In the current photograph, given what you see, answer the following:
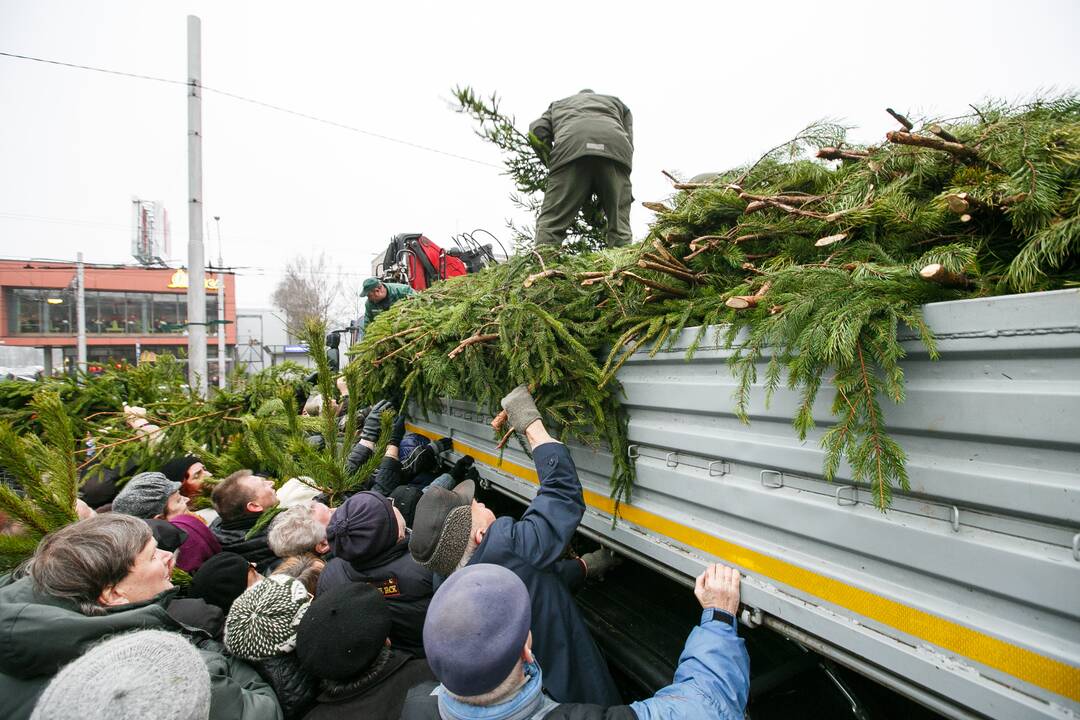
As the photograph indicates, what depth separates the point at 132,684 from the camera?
3.72 feet

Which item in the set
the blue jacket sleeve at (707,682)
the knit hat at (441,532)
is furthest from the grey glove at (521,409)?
the blue jacket sleeve at (707,682)

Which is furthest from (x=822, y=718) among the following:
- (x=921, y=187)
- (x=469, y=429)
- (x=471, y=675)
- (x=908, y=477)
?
(x=469, y=429)

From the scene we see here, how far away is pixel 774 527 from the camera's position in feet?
4.92

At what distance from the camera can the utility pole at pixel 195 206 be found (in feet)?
20.0

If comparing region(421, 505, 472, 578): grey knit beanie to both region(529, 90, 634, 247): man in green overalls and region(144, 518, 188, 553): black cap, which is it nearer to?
region(144, 518, 188, 553): black cap

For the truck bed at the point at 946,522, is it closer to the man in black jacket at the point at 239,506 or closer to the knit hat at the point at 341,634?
A: the knit hat at the point at 341,634

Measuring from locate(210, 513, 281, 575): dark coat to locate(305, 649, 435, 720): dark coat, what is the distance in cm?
127

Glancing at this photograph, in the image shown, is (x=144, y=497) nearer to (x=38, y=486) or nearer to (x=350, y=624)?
(x=38, y=486)

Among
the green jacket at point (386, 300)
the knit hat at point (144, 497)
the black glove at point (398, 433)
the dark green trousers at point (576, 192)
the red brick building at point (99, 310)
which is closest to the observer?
the knit hat at point (144, 497)

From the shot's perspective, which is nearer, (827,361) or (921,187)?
(827,361)

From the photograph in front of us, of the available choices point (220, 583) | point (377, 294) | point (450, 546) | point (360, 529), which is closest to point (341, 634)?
point (450, 546)

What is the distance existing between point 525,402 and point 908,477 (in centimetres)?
138

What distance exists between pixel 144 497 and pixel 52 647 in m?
1.91

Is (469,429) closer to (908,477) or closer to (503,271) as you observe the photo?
(503,271)
